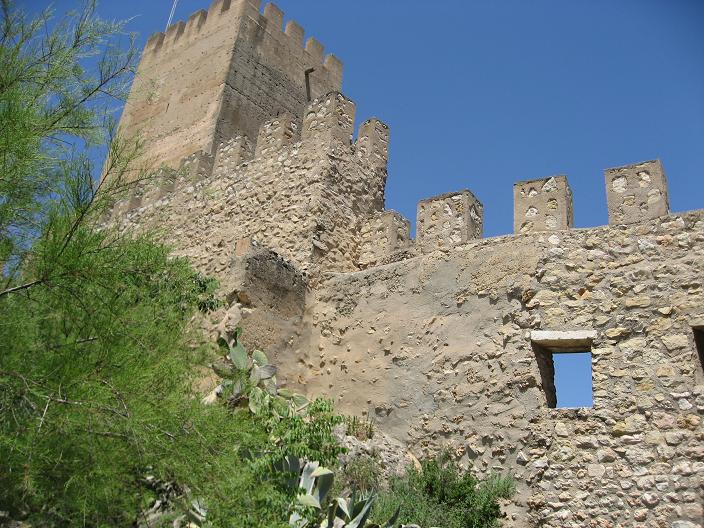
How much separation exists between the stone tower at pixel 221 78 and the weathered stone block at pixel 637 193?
845 centimetres

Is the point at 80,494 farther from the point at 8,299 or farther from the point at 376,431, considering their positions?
the point at 376,431

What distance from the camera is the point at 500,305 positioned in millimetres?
7684

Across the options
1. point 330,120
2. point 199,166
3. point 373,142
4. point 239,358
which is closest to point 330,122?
point 330,120

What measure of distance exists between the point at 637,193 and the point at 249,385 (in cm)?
423

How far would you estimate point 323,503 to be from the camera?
214 inches

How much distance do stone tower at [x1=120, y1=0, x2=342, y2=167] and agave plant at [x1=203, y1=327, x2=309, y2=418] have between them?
Answer: 788 cm

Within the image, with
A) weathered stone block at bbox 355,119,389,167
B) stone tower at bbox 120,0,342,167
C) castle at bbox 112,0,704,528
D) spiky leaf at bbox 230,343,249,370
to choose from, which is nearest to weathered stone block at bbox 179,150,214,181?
castle at bbox 112,0,704,528

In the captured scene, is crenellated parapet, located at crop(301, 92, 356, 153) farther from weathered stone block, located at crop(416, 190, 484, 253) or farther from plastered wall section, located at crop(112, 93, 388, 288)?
weathered stone block, located at crop(416, 190, 484, 253)

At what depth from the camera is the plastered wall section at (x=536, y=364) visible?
6.38m

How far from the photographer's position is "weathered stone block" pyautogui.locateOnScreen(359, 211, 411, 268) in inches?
369

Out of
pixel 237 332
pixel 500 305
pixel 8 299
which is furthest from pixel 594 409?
pixel 8 299

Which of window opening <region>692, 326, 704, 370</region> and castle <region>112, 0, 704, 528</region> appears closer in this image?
castle <region>112, 0, 704, 528</region>

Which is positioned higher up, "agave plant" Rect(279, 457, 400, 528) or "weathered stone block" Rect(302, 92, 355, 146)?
"weathered stone block" Rect(302, 92, 355, 146)

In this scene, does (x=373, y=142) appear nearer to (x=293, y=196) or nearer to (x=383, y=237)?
(x=293, y=196)
